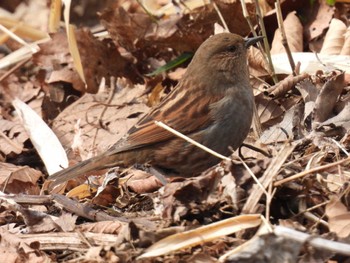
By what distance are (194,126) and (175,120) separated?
0.44 feet

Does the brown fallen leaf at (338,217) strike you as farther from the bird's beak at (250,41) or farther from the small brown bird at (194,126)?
the bird's beak at (250,41)

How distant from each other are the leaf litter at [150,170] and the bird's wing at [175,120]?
0.20m

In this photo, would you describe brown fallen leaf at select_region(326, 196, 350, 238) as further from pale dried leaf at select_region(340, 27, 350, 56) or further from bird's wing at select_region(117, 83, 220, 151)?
pale dried leaf at select_region(340, 27, 350, 56)

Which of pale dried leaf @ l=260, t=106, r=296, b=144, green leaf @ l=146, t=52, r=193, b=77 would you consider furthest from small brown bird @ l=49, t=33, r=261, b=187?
green leaf @ l=146, t=52, r=193, b=77

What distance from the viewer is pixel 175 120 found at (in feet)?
17.7

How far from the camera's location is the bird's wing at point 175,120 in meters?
5.34

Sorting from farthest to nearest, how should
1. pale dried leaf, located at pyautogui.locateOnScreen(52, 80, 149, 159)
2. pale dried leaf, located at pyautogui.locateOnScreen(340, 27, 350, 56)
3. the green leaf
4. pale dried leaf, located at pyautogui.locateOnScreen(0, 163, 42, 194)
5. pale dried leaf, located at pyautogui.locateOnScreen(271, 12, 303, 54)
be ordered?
the green leaf < pale dried leaf, located at pyautogui.locateOnScreen(271, 12, 303, 54) < pale dried leaf, located at pyautogui.locateOnScreen(52, 80, 149, 159) < pale dried leaf, located at pyautogui.locateOnScreen(340, 27, 350, 56) < pale dried leaf, located at pyautogui.locateOnScreen(0, 163, 42, 194)

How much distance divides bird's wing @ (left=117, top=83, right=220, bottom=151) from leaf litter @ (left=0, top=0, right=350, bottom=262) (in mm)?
204

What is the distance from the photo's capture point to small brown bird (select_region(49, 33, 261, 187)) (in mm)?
5250

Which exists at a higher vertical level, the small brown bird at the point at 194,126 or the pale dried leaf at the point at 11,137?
the small brown bird at the point at 194,126

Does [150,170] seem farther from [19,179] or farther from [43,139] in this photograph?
[43,139]

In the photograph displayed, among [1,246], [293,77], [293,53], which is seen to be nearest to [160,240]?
[1,246]

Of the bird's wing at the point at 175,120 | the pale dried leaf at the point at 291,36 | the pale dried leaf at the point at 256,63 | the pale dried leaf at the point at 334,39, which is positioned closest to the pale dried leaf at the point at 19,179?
the bird's wing at the point at 175,120

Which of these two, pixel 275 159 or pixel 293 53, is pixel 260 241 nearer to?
pixel 275 159
